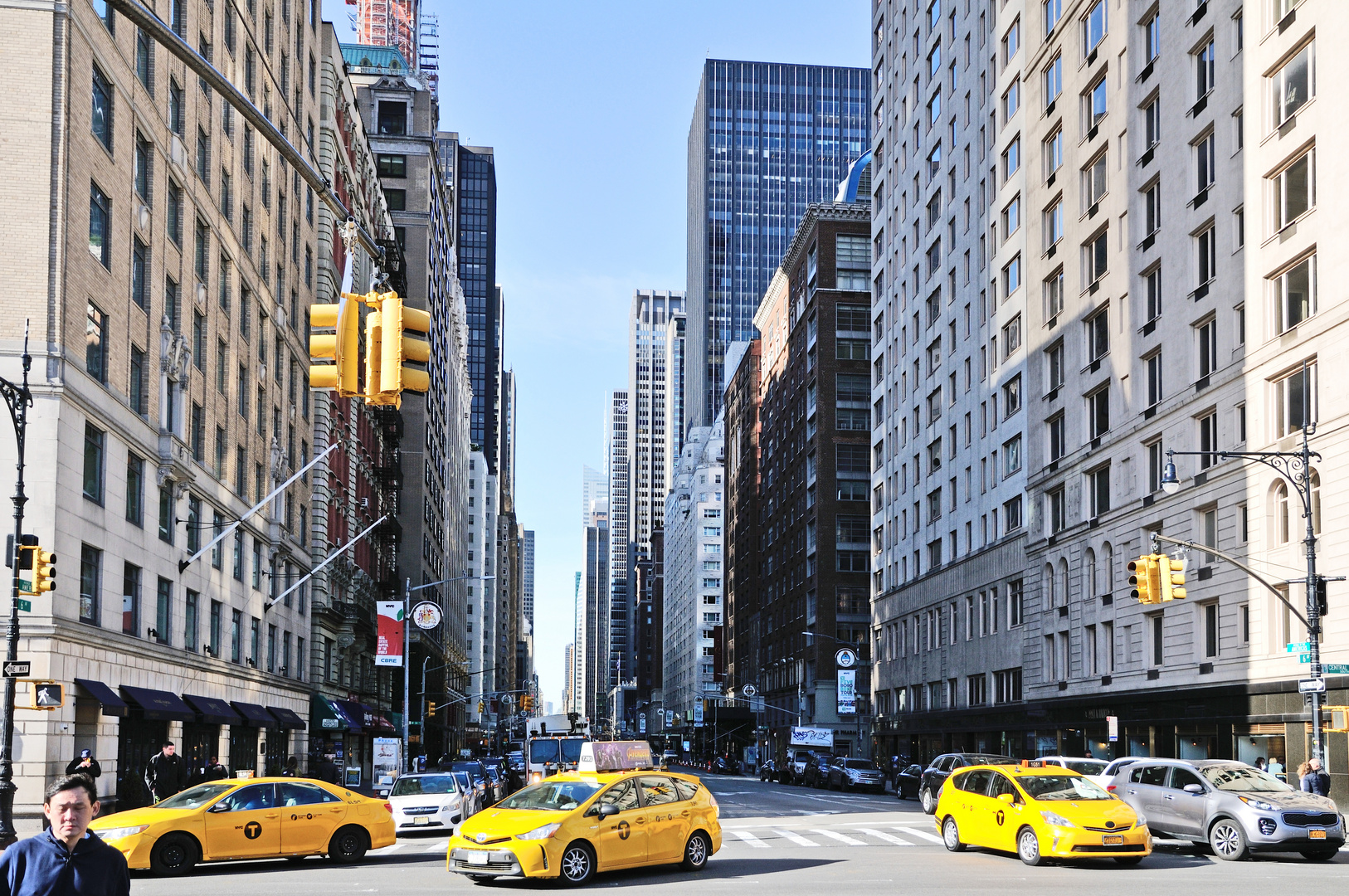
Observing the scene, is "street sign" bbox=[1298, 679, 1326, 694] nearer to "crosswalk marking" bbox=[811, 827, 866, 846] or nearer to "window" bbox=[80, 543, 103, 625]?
"crosswalk marking" bbox=[811, 827, 866, 846]

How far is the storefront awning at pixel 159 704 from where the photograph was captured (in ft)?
121

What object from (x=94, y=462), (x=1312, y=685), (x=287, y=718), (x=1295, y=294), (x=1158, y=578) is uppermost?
(x=1295, y=294)

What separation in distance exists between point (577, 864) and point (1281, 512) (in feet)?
99.0

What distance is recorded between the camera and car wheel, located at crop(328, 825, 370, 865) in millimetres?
24141

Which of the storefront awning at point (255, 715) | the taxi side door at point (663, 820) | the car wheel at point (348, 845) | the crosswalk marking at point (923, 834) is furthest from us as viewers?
the storefront awning at point (255, 715)

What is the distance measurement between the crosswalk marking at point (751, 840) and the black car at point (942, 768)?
26.1ft

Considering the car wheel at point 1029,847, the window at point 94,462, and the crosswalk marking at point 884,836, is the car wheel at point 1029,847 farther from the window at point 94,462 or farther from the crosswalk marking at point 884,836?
the window at point 94,462

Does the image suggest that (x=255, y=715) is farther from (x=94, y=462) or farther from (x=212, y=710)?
(x=94, y=462)

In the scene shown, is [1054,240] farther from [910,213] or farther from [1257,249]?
[910,213]

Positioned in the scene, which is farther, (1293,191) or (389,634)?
(389,634)

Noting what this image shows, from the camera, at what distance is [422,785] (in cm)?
3409

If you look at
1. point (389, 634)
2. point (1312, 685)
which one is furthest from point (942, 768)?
point (389, 634)

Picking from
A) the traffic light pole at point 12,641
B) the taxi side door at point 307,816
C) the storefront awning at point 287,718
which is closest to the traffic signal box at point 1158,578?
the taxi side door at point 307,816

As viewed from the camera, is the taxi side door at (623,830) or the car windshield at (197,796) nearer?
the taxi side door at (623,830)
